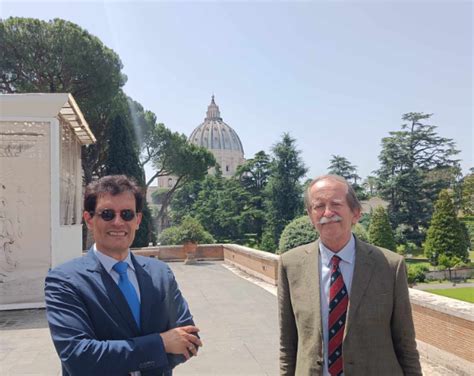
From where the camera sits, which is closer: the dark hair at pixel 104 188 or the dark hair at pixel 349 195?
the dark hair at pixel 104 188

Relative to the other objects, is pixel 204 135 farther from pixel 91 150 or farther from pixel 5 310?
pixel 5 310

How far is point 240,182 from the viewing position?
47.2m

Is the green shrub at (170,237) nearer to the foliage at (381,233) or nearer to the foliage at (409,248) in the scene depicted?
the foliage at (381,233)

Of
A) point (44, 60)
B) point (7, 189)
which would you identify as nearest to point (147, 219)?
point (44, 60)

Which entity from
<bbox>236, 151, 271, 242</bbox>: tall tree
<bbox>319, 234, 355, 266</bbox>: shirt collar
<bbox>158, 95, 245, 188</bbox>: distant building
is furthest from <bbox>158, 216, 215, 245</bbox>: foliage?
<bbox>158, 95, 245, 188</bbox>: distant building

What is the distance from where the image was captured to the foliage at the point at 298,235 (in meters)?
8.54

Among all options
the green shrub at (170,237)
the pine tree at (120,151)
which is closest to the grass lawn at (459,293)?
the green shrub at (170,237)

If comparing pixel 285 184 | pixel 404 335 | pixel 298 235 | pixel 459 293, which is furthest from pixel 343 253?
pixel 285 184

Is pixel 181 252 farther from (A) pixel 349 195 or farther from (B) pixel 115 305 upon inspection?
(B) pixel 115 305

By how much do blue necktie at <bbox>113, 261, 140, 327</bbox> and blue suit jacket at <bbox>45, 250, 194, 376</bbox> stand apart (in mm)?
24

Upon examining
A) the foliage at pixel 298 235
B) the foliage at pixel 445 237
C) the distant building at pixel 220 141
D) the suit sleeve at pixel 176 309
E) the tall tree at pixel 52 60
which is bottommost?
the foliage at pixel 445 237

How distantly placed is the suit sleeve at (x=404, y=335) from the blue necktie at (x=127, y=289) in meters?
1.09

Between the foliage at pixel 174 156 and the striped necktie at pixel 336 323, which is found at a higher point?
the foliage at pixel 174 156

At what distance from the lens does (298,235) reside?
8648 millimetres
